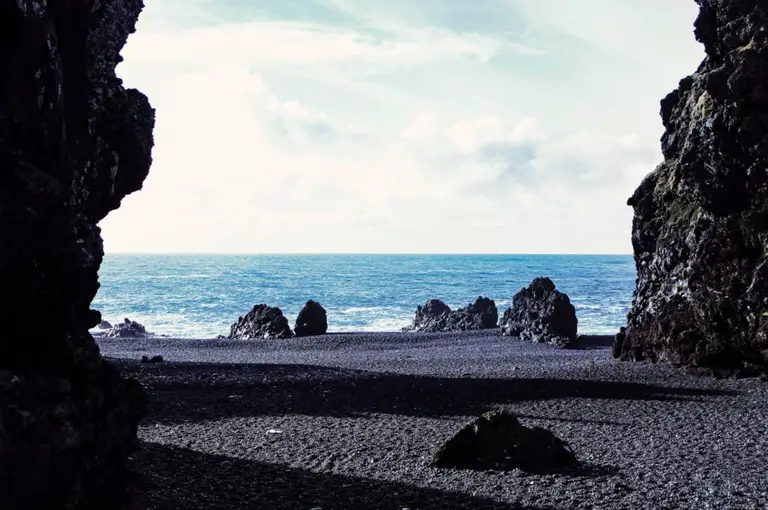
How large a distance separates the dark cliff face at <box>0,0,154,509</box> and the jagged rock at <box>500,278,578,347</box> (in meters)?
25.7

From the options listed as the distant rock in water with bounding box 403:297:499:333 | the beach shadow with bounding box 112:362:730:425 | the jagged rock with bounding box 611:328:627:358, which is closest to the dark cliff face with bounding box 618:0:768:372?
the jagged rock with bounding box 611:328:627:358

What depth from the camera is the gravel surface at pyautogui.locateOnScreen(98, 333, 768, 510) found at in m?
8.75

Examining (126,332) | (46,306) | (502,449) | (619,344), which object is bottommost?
(126,332)

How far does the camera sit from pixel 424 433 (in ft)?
41.7

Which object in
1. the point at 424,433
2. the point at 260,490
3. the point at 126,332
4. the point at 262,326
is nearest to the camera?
the point at 260,490

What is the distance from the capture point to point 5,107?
5934 mm

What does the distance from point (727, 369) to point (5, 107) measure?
17802 mm

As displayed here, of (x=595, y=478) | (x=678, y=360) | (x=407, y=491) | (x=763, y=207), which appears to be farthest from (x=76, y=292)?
(x=678, y=360)

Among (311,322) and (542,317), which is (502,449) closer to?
(542,317)

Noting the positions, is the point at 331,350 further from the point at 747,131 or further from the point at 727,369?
the point at 747,131

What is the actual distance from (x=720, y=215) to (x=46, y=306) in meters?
17.5

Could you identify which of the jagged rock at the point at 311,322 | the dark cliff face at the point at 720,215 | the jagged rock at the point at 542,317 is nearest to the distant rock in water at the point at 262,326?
the jagged rock at the point at 311,322

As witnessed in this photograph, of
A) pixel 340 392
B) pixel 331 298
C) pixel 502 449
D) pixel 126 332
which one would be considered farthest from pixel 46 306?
pixel 331 298

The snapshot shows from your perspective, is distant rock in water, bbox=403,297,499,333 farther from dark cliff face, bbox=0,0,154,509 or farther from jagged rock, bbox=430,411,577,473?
dark cliff face, bbox=0,0,154,509
